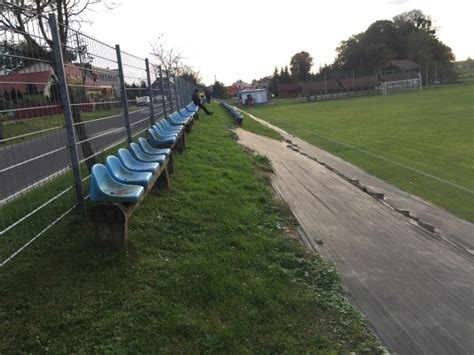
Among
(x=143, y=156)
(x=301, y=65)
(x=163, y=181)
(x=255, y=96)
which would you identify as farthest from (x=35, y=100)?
(x=301, y=65)

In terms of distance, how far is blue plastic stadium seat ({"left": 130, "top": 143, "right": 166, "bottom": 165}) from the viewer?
6598 mm

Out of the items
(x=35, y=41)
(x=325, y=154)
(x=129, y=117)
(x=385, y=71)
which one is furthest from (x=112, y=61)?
(x=385, y=71)

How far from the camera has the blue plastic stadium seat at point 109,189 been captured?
4508mm

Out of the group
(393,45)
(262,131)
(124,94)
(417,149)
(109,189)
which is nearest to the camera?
(109,189)

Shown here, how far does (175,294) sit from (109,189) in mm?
1397

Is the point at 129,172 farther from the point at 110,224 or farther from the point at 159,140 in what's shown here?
the point at 159,140

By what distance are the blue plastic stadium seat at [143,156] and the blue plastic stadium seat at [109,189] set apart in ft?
4.64

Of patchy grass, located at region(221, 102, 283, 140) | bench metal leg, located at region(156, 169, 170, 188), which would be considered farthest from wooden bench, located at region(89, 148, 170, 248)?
patchy grass, located at region(221, 102, 283, 140)

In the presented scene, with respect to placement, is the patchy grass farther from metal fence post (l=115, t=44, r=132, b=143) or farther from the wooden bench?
the wooden bench

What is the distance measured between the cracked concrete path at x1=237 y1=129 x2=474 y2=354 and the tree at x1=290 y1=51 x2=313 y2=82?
4781 inches

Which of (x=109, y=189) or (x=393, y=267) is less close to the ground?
(x=109, y=189)

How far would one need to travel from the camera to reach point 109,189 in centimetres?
489

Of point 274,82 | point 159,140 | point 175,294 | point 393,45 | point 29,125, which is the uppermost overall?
point 393,45

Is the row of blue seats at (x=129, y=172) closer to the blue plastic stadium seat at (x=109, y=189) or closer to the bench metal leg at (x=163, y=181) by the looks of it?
the blue plastic stadium seat at (x=109, y=189)
